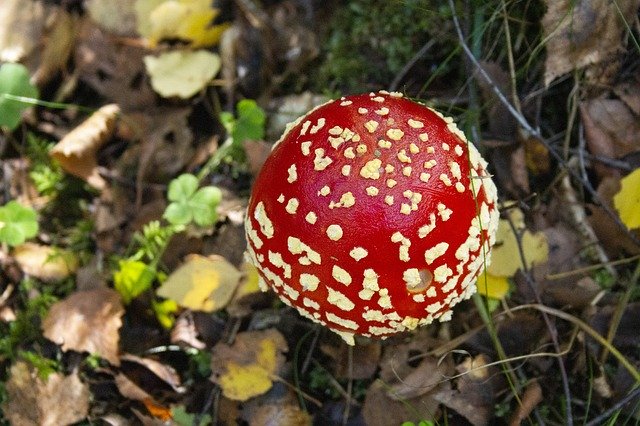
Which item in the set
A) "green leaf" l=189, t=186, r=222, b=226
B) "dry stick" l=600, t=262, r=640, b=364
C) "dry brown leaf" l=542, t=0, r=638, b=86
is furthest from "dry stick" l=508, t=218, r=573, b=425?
"green leaf" l=189, t=186, r=222, b=226

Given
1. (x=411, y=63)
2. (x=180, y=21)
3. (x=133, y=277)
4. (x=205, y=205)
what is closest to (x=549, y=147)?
(x=411, y=63)

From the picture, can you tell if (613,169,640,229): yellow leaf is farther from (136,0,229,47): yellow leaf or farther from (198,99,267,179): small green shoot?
(136,0,229,47): yellow leaf

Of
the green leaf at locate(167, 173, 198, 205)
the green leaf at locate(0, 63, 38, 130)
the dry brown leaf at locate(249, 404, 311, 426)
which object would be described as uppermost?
the green leaf at locate(0, 63, 38, 130)

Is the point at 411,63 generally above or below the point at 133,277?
above

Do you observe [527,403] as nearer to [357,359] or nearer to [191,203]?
[357,359]

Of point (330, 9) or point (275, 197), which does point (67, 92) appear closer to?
point (330, 9)

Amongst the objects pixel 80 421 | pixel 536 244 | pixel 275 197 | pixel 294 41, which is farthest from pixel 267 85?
pixel 80 421
